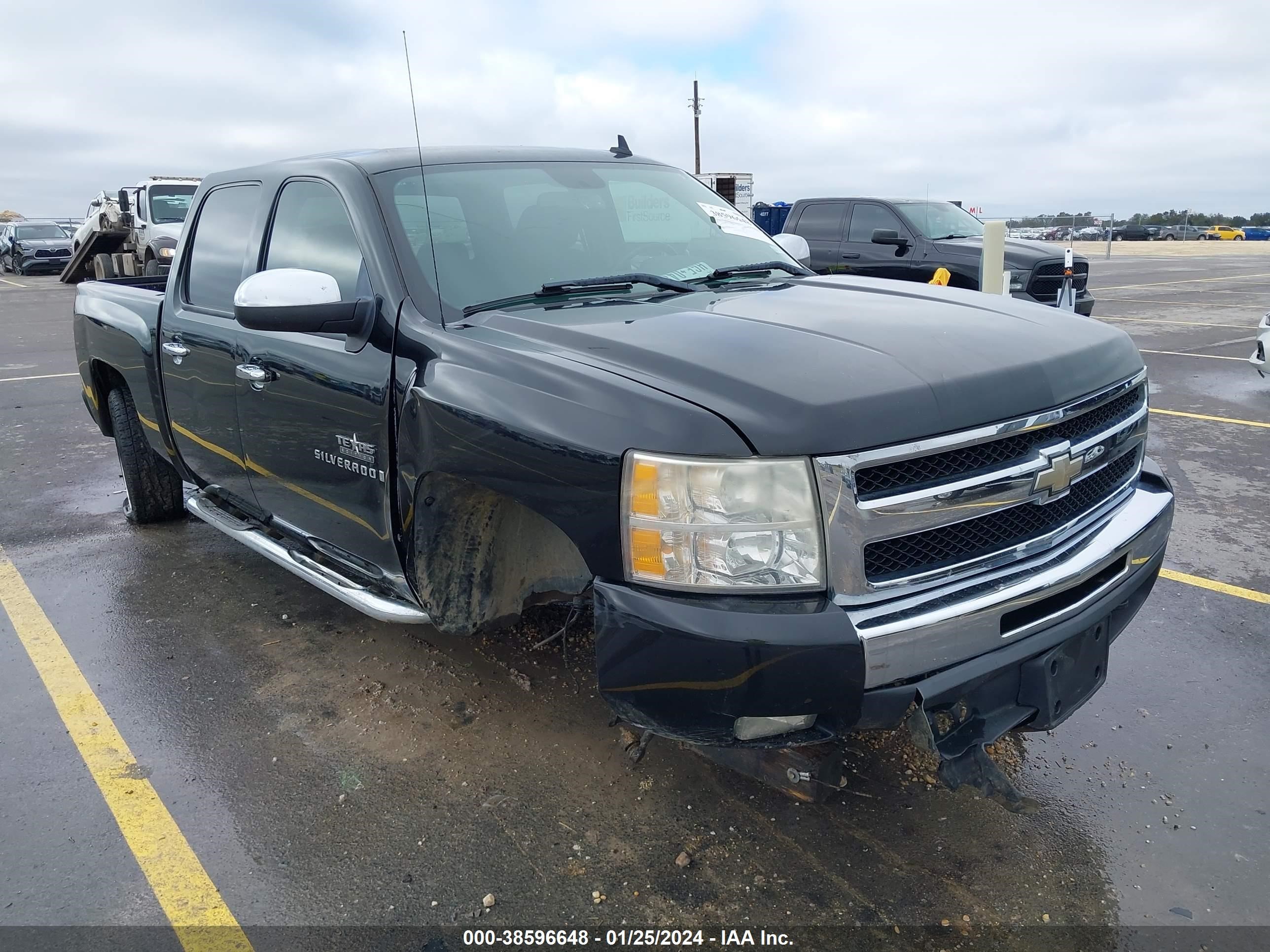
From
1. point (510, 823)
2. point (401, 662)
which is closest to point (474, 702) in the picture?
point (401, 662)

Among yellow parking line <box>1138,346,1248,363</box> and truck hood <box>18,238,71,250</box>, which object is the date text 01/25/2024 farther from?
truck hood <box>18,238,71,250</box>

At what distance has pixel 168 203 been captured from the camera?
64.3 ft

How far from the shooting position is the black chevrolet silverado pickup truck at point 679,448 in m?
2.13

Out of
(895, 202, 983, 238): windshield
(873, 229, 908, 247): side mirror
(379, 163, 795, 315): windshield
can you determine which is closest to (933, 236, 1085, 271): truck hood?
(895, 202, 983, 238): windshield

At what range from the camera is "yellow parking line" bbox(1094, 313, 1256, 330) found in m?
13.6

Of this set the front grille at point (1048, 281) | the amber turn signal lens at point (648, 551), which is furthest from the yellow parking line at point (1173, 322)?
the amber turn signal lens at point (648, 551)

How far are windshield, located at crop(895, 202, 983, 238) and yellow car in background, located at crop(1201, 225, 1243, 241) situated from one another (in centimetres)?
4877

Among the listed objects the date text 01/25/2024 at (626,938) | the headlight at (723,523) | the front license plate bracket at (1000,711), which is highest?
the headlight at (723,523)

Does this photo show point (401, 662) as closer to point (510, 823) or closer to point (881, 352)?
point (510, 823)

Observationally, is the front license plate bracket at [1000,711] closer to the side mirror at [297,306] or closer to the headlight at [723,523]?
the headlight at [723,523]

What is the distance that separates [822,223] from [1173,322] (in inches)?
226

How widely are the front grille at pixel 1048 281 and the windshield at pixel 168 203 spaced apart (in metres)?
15.8

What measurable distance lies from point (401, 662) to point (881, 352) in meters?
2.22

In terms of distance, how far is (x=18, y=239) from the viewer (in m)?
30.7
